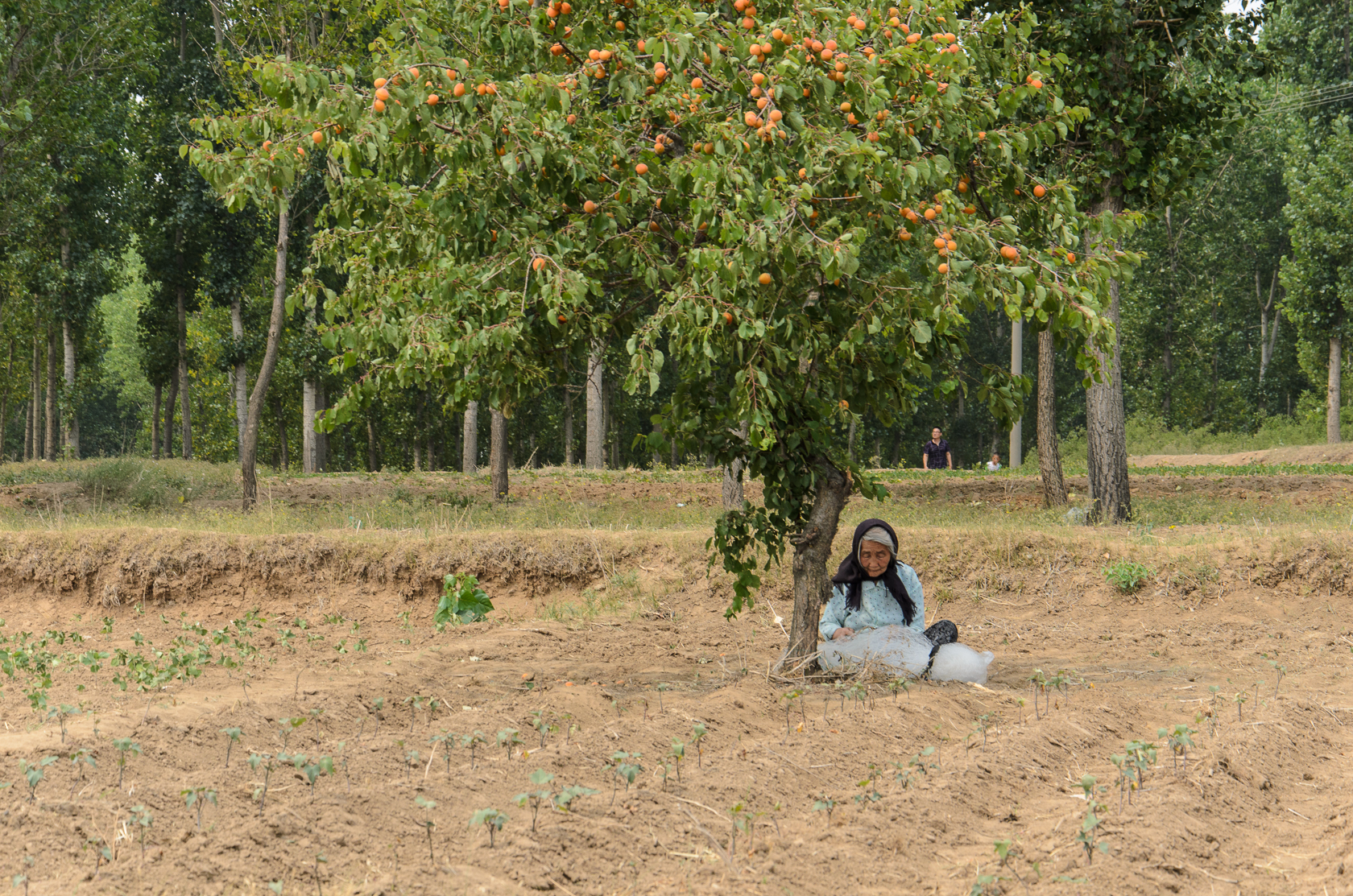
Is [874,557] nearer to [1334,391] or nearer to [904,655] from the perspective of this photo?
[904,655]

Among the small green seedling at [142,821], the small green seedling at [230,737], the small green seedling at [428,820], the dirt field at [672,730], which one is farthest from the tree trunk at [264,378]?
the small green seedling at [428,820]

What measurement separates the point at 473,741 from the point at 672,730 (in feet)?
3.60

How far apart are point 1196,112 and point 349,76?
10051mm

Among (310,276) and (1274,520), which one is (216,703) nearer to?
(310,276)

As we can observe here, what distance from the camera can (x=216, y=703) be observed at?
595cm

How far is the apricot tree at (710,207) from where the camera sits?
4.61 metres

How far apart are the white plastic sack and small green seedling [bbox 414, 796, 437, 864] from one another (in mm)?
3265

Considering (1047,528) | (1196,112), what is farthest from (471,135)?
(1196,112)

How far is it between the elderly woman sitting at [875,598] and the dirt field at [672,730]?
0.48 metres

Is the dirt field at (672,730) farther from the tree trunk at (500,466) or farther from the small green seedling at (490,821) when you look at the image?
the tree trunk at (500,466)

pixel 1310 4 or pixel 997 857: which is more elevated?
pixel 1310 4

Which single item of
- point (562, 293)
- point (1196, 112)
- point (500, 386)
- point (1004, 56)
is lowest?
point (500, 386)

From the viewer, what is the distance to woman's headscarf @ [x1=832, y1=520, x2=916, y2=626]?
6.79 metres

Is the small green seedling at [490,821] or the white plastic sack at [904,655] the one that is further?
the white plastic sack at [904,655]
